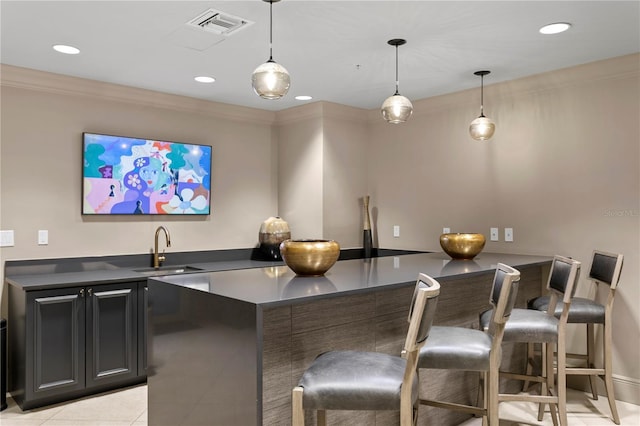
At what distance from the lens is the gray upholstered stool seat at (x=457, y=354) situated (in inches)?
87.7

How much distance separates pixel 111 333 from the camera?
362cm

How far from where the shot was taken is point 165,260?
174 inches

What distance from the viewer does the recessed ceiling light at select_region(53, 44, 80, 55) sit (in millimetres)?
3186

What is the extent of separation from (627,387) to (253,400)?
9.34 ft

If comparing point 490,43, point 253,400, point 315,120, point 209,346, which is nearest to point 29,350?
point 209,346

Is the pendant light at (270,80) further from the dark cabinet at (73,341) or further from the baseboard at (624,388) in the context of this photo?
the baseboard at (624,388)

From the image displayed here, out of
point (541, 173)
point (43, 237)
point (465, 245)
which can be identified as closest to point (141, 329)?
point (43, 237)

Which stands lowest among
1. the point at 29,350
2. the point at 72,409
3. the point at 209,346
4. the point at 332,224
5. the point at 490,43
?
the point at 72,409

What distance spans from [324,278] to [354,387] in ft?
2.62

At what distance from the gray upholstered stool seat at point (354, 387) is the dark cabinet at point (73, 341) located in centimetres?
225

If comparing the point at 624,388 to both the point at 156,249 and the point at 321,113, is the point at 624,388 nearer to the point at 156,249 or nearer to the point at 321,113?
the point at 321,113

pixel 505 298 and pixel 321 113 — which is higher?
pixel 321 113

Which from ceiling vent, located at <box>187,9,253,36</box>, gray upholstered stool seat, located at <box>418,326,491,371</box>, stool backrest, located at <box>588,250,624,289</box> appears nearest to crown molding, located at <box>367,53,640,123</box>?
stool backrest, located at <box>588,250,624,289</box>

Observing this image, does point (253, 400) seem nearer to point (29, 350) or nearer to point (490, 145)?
point (29, 350)
